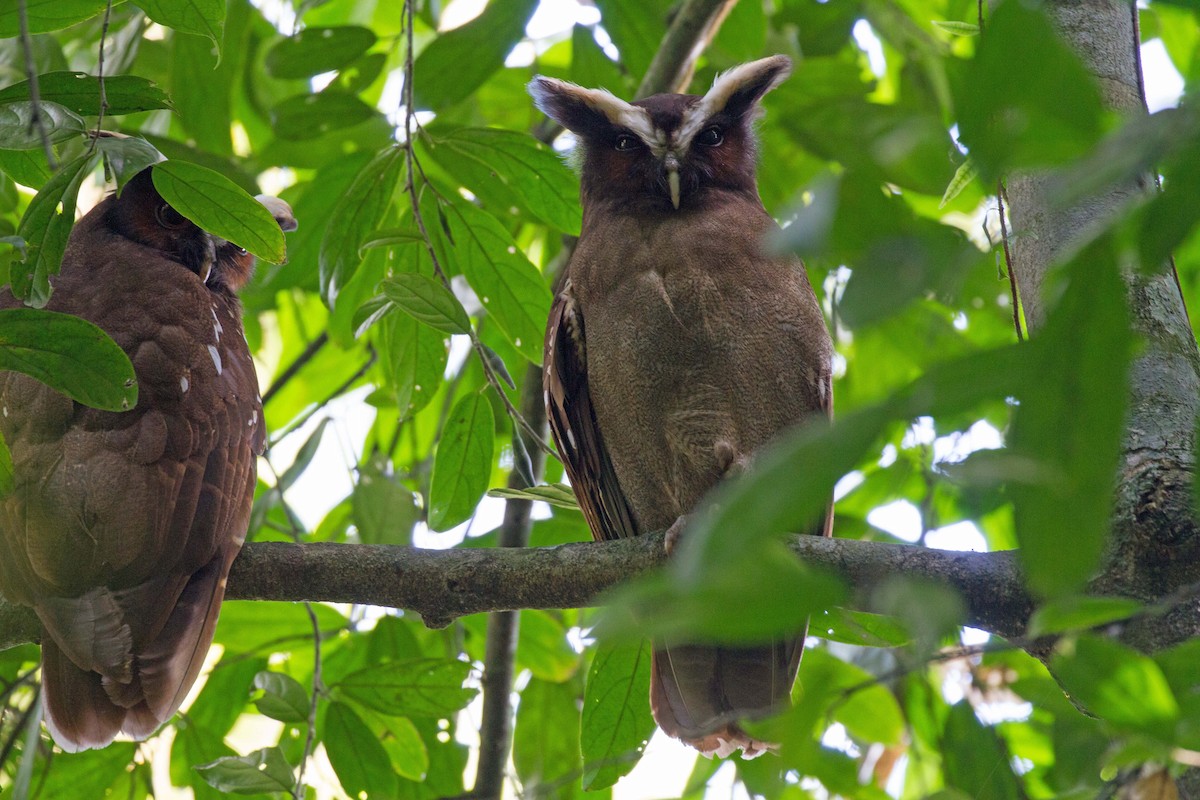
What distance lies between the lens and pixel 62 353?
1753 mm

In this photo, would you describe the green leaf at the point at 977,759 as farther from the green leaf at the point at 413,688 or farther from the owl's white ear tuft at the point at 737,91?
the owl's white ear tuft at the point at 737,91

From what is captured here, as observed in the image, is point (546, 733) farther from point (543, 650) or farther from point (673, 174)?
point (673, 174)

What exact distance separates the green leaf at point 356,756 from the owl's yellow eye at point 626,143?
1.92m

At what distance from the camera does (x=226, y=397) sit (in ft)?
9.89

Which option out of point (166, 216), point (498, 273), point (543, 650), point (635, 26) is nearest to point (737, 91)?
point (635, 26)

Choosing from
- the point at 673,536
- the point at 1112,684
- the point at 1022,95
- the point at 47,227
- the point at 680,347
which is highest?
the point at 680,347

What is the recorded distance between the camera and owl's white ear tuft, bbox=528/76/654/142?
3.50m

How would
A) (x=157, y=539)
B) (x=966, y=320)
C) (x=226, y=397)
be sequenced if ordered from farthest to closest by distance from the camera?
(x=966, y=320)
(x=226, y=397)
(x=157, y=539)

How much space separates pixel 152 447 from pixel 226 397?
31cm

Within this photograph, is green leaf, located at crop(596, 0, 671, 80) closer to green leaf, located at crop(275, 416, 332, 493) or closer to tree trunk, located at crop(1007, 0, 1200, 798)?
green leaf, located at crop(275, 416, 332, 493)

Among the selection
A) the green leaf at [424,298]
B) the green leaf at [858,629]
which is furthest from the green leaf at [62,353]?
the green leaf at [858,629]

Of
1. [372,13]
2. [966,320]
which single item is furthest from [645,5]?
[966,320]

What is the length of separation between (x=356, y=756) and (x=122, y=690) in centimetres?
72

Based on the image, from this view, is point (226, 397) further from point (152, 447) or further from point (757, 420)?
point (757, 420)
